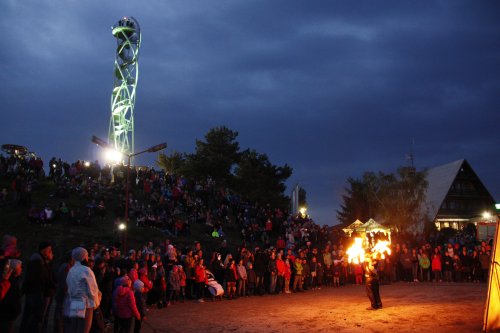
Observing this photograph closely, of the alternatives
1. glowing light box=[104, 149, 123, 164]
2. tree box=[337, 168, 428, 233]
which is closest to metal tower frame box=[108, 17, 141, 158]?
glowing light box=[104, 149, 123, 164]

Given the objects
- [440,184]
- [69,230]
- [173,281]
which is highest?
[440,184]

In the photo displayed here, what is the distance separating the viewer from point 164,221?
25.7 m

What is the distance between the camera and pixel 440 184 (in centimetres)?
4941

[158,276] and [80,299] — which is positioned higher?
[80,299]

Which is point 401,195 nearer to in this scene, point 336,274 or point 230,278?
point 336,274

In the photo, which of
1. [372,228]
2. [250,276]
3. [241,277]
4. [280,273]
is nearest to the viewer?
[241,277]

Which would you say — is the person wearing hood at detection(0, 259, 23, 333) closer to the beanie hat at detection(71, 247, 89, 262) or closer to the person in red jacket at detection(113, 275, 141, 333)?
the beanie hat at detection(71, 247, 89, 262)

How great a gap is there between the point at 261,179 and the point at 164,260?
35.3 meters

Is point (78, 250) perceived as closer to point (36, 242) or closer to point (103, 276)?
point (103, 276)

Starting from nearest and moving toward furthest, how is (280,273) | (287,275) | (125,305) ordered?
(125,305) → (280,273) → (287,275)

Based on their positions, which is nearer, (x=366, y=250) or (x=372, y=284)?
(x=372, y=284)

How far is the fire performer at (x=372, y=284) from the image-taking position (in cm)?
1331

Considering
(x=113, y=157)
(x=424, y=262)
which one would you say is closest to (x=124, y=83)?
(x=113, y=157)

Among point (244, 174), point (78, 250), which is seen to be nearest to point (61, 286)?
point (78, 250)
